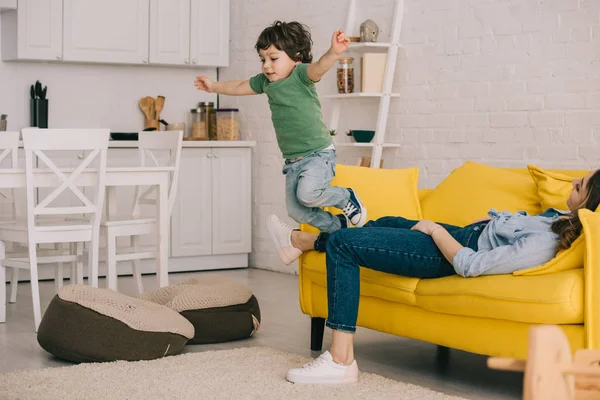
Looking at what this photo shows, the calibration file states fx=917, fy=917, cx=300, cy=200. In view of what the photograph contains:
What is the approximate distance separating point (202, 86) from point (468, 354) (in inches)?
64.9

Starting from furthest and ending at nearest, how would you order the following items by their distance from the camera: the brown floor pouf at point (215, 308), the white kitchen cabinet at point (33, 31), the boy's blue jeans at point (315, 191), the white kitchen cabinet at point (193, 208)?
the white kitchen cabinet at point (193, 208)
the white kitchen cabinet at point (33, 31)
the brown floor pouf at point (215, 308)
the boy's blue jeans at point (315, 191)

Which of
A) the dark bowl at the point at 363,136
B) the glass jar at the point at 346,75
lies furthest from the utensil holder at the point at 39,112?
the dark bowl at the point at 363,136

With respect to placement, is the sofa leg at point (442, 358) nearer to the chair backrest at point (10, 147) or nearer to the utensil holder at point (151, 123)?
the chair backrest at point (10, 147)

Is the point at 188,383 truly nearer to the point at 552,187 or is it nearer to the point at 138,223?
the point at 552,187

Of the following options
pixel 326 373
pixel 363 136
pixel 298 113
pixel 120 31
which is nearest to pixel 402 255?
pixel 326 373

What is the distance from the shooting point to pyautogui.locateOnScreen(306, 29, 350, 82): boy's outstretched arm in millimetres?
3256

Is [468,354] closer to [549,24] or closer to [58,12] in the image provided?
[549,24]

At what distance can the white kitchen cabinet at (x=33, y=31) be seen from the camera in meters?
5.79

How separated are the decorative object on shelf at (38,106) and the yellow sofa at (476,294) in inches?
111

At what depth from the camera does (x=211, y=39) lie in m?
6.55

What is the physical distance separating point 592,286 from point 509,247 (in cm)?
31

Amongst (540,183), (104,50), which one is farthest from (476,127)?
(104,50)

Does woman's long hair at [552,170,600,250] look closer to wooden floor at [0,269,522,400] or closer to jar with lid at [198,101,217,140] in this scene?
wooden floor at [0,269,522,400]

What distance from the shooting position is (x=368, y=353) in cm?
377
